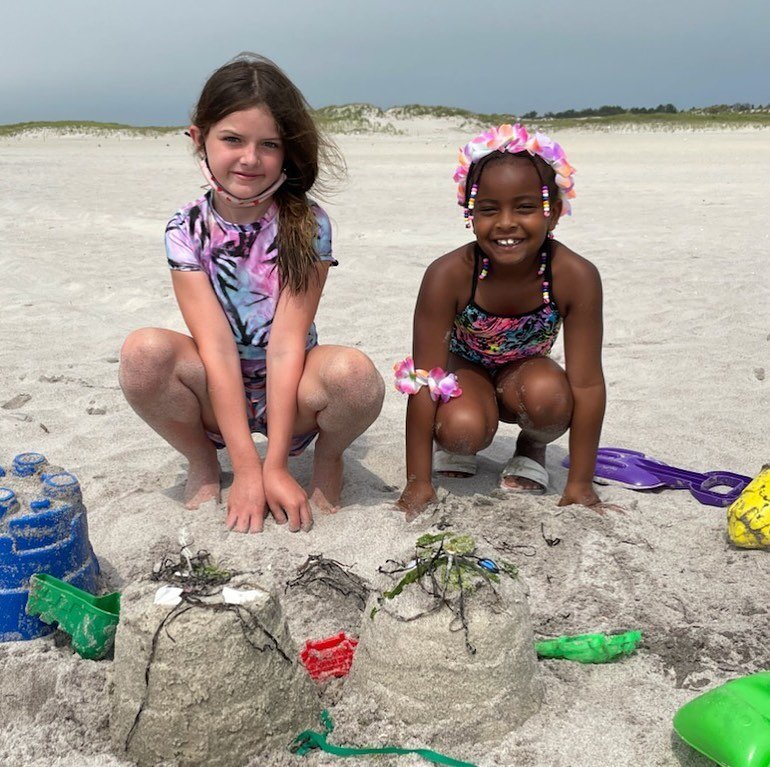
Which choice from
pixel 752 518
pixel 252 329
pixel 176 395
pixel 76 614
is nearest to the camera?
pixel 76 614

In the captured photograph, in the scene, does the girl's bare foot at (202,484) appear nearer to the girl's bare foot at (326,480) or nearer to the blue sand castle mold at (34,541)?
the girl's bare foot at (326,480)

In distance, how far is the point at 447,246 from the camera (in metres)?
8.62

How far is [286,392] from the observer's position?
289 cm

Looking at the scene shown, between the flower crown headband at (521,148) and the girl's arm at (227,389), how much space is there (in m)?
0.93

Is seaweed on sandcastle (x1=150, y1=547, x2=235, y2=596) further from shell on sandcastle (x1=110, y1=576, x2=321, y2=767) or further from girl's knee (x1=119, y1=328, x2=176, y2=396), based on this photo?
girl's knee (x1=119, y1=328, x2=176, y2=396)

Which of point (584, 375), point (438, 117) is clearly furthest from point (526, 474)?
point (438, 117)

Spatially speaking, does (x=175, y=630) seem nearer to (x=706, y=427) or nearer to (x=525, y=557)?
(x=525, y=557)

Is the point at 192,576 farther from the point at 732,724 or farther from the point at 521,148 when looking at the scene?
the point at 521,148

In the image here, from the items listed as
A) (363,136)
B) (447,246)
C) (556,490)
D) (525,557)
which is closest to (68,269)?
(447,246)

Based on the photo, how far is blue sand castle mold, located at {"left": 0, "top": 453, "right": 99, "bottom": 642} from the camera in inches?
78.7

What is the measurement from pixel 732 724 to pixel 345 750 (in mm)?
732

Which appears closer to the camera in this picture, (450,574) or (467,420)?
(450,574)

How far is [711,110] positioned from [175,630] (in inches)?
1727

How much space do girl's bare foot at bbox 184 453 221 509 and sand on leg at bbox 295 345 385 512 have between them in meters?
0.33
